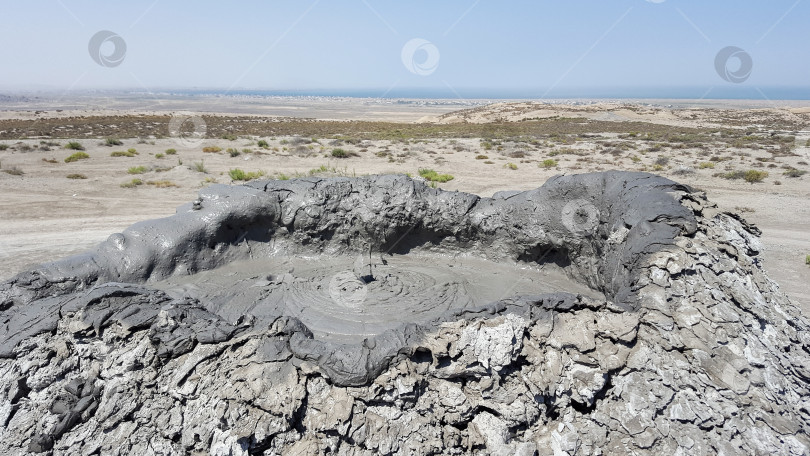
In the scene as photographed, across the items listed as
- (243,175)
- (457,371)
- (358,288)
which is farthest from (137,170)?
(457,371)

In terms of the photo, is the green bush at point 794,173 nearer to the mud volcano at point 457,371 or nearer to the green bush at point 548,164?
the green bush at point 548,164

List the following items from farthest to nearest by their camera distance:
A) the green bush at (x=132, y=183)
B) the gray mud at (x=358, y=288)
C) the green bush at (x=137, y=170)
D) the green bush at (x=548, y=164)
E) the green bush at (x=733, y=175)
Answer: the green bush at (x=548, y=164) < the green bush at (x=137, y=170) < the green bush at (x=733, y=175) < the green bush at (x=132, y=183) < the gray mud at (x=358, y=288)

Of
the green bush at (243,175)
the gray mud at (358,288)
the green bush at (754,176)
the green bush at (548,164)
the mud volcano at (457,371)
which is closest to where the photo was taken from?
the mud volcano at (457,371)

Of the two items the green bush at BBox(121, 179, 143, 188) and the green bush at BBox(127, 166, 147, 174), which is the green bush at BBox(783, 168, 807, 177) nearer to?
the green bush at BBox(121, 179, 143, 188)

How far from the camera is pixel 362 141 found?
28.3 metres

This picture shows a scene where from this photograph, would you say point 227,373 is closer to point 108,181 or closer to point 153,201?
point 153,201

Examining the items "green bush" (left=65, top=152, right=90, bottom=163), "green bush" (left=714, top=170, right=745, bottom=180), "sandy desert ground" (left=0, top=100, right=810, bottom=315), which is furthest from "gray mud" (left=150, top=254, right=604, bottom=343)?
"green bush" (left=65, top=152, right=90, bottom=163)

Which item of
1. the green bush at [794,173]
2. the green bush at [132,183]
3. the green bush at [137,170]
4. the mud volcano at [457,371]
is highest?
the mud volcano at [457,371]

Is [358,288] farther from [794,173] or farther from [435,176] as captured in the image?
[794,173]

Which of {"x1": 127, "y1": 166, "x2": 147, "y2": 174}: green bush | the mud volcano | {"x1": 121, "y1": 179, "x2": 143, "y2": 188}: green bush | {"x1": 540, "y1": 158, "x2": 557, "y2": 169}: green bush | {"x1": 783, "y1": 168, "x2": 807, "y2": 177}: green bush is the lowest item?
{"x1": 540, "y1": 158, "x2": 557, "y2": 169}: green bush

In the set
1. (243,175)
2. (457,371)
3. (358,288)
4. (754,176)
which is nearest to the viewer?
(457,371)

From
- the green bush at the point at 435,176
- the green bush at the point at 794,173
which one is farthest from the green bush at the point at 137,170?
the green bush at the point at 794,173

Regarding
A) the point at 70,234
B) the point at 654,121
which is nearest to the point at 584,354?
the point at 70,234

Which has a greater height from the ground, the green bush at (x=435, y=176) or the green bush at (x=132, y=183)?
the green bush at (x=132, y=183)
